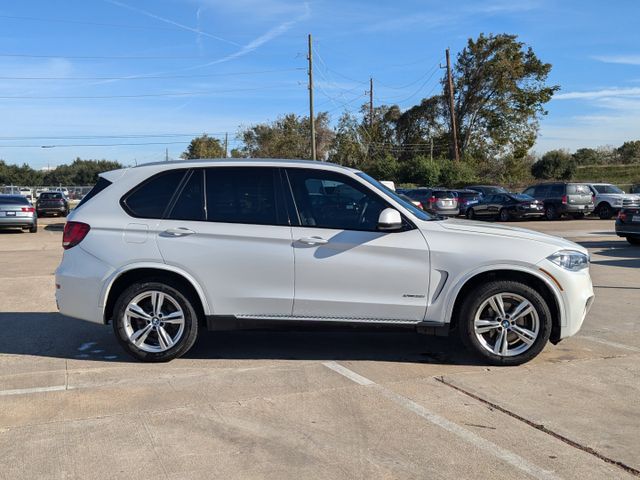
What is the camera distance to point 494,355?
5609mm

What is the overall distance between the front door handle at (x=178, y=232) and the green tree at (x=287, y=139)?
2220 inches

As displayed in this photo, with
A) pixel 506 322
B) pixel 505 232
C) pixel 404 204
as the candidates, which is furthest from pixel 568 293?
pixel 404 204

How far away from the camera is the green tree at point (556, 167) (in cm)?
5881

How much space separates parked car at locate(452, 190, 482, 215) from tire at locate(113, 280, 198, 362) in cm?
2752

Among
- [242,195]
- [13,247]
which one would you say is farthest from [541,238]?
[13,247]

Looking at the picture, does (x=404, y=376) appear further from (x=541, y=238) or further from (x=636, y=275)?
(x=636, y=275)

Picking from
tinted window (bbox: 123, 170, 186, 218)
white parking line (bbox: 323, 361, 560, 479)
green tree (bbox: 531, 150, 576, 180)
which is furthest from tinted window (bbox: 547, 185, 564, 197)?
green tree (bbox: 531, 150, 576, 180)

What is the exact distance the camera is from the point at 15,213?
2261 cm

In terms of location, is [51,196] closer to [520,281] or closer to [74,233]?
[74,233]

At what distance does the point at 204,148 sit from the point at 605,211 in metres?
55.0

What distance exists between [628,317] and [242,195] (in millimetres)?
5114

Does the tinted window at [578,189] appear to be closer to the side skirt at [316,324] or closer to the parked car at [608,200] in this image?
the parked car at [608,200]

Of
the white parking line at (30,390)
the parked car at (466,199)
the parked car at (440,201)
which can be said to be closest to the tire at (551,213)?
the parked car at (466,199)

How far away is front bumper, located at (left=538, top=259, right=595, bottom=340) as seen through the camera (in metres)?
5.51
